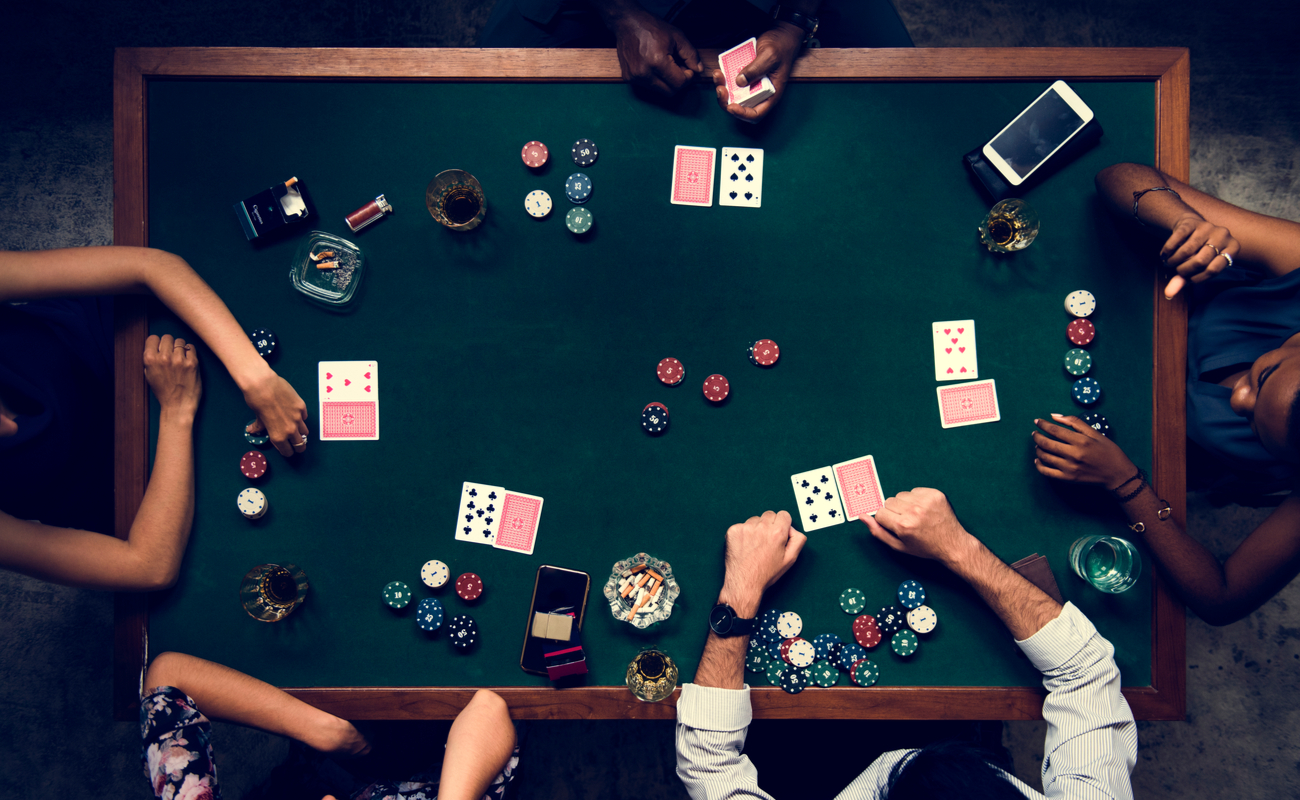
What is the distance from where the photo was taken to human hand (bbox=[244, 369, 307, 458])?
1920mm

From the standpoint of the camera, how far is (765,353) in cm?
198

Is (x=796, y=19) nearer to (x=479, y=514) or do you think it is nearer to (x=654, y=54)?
(x=654, y=54)

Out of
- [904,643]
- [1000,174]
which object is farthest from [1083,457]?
[1000,174]

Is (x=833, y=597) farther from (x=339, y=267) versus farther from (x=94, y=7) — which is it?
(x=94, y=7)

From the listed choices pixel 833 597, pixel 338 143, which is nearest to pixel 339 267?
pixel 338 143

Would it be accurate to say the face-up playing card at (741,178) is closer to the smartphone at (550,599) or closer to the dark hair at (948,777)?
the smartphone at (550,599)

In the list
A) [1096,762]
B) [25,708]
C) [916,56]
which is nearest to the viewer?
[1096,762]

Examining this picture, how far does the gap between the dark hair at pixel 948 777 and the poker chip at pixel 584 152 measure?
6.70 ft

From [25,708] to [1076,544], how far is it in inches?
175

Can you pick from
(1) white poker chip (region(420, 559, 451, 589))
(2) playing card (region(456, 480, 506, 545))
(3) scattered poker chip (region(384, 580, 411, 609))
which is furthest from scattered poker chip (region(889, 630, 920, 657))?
(3) scattered poker chip (region(384, 580, 411, 609))

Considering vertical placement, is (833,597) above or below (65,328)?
below

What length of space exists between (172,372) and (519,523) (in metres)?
1.13

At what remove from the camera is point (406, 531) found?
2.01 meters

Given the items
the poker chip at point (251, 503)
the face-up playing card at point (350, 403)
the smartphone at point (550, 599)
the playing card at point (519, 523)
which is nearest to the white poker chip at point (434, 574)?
the playing card at point (519, 523)
